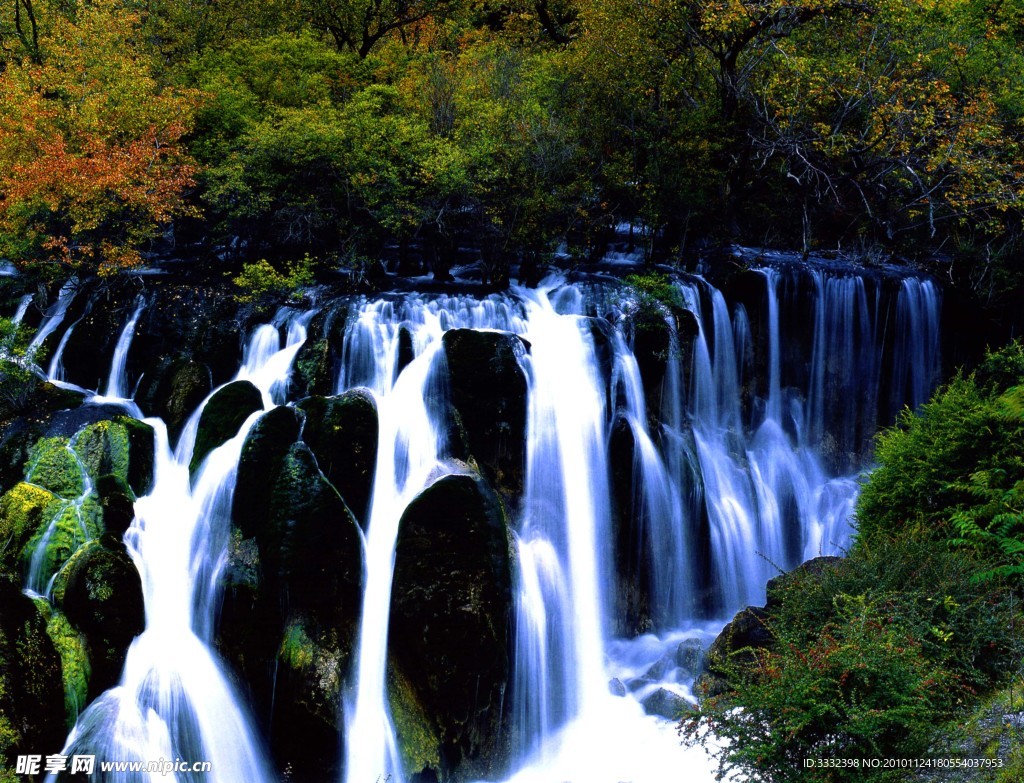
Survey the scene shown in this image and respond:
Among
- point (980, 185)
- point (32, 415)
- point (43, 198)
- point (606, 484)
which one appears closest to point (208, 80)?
point (43, 198)

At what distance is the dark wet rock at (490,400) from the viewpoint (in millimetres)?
11625

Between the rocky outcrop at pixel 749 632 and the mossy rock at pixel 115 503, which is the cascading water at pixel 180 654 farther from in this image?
the rocky outcrop at pixel 749 632

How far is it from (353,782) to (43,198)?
1102 cm

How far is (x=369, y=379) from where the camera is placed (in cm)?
1230

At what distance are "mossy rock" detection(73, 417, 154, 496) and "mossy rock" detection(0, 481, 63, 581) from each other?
2.29 ft

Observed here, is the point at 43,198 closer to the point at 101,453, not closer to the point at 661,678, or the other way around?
the point at 101,453

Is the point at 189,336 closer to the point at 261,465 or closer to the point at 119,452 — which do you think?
the point at 119,452

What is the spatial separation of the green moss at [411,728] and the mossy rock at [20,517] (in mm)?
4728

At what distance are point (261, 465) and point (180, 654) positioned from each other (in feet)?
8.26

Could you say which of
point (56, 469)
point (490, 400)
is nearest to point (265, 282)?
point (56, 469)

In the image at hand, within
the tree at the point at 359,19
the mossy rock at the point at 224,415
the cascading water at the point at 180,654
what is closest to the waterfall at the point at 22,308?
the cascading water at the point at 180,654

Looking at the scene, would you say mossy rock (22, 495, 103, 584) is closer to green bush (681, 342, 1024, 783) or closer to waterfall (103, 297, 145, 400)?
waterfall (103, 297, 145, 400)

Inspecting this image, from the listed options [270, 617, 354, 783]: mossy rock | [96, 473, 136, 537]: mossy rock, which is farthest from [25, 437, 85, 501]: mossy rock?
[270, 617, 354, 783]: mossy rock

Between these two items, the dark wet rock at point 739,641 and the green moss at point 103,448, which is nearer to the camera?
the dark wet rock at point 739,641
